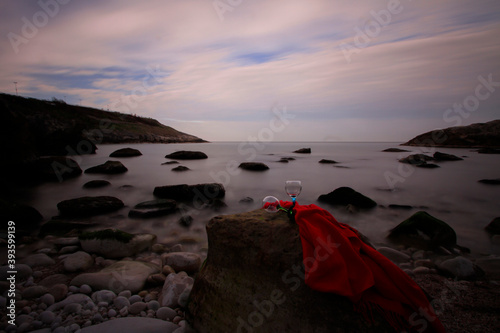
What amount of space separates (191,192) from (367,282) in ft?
28.6

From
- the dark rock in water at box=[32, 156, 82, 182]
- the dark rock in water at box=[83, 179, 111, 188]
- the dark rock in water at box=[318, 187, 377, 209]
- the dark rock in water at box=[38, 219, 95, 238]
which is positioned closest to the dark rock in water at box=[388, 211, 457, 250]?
the dark rock in water at box=[318, 187, 377, 209]

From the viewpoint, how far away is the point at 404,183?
15.1 m

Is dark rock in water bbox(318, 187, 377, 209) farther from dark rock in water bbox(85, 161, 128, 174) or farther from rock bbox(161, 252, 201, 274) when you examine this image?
dark rock in water bbox(85, 161, 128, 174)

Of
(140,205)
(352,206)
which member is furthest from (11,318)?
(352,206)

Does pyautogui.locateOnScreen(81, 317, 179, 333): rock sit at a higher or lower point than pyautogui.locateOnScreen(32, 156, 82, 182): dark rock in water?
lower

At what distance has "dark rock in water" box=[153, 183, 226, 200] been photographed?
1025cm

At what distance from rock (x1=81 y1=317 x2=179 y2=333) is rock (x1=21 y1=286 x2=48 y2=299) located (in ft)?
4.96

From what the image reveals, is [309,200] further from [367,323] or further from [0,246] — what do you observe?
[0,246]

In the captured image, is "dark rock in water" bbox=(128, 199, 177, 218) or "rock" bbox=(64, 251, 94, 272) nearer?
"rock" bbox=(64, 251, 94, 272)

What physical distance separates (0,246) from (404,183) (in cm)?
1809

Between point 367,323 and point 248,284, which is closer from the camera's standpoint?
point 367,323

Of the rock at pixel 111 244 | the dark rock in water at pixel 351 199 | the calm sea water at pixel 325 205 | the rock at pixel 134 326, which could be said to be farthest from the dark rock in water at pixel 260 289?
the dark rock in water at pixel 351 199

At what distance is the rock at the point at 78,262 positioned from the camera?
4.55m

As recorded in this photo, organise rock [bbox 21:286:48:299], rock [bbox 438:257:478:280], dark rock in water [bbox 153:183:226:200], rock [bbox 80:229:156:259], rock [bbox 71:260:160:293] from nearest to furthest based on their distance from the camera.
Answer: rock [bbox 21:286:48:299], rock [bbox 71:260:160:293], rock [bbox 438:257:478:280], rock [bbox 80:229:156:259], dark rock in water [bbox 153:183:226:200]
